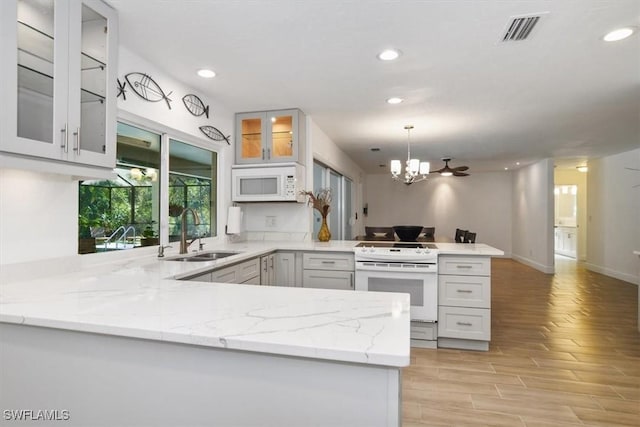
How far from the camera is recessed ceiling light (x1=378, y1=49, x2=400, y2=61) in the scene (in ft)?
7.77

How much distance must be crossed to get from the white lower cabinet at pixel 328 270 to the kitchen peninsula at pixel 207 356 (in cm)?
186

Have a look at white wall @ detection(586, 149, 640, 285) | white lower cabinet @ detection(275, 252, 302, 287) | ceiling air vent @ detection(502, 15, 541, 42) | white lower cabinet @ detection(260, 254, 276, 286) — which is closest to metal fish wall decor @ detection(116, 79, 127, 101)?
white lower cabinet @ detection(260, 254, 276, 286)

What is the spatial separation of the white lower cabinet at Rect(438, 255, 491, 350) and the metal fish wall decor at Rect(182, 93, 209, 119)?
2.59 meters

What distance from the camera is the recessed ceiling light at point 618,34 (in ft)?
6.88

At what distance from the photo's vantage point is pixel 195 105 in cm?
312

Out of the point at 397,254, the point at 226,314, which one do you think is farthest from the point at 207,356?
the point at 397,254

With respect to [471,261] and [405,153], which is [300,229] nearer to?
[471,261]

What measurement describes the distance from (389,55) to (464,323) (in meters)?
2.31

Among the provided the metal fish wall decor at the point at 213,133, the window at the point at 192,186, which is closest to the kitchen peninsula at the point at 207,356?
the window at the point at 192,186

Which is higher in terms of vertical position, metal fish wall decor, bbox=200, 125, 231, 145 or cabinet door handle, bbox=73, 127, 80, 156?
metal fish wall decor, bbox=200, 125, 231, 145

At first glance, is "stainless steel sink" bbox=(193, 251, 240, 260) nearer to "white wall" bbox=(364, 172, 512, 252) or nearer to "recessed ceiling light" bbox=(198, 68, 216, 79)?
"recessed ceiling light" bbox=(198, 68, 216, 79)

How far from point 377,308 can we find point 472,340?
2262 millimetres

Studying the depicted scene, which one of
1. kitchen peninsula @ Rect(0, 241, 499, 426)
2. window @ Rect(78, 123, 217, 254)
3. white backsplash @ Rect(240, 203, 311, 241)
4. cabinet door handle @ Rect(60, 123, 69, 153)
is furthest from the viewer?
white backsplash @ Rect(240, 203, 311, 241)

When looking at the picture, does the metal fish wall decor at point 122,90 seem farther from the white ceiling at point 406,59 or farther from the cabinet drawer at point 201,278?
the cabinet drawer at point 201,278
